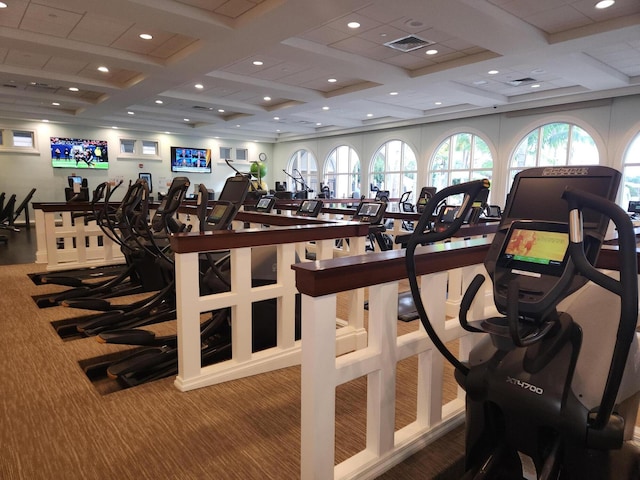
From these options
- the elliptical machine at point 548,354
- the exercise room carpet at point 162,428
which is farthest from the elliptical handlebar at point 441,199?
the exercise room carpet at point 162,428

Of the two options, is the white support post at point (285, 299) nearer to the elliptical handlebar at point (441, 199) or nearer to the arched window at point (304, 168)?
the elliptical handlebar at point (441, 199)

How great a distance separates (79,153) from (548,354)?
53.0 ft

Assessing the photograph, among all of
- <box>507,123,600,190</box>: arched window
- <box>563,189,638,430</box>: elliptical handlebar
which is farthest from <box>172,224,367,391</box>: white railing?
<box>507,123,600,190</box>: arched window

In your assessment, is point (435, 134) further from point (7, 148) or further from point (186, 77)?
point (7, 148)

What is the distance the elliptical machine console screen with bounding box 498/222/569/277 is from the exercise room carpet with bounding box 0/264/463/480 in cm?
100

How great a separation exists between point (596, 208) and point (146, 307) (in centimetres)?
334

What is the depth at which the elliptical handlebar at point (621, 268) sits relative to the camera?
3.22ft

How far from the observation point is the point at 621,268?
994 millimetres

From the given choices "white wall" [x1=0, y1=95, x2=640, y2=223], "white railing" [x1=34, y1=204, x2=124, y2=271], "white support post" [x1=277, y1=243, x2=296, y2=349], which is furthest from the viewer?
"white wall" [x1=0, y1=95, x2=640, y2=223]

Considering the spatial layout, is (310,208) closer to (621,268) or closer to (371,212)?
(371,212)

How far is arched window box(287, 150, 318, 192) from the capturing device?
17.8 metres

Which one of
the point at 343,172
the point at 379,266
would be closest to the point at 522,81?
the point at 343,172

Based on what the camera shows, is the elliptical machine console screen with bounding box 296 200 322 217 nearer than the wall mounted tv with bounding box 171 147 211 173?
Yes

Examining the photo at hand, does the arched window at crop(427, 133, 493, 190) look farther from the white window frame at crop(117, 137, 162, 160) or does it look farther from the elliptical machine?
the elliptical machine
